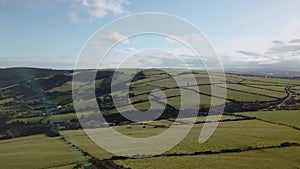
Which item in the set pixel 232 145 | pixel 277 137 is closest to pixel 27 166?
pixel 232 145

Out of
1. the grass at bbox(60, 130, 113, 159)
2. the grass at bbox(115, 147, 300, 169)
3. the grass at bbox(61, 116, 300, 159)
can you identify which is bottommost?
the grass at bbox(60, 130, 113, 159)

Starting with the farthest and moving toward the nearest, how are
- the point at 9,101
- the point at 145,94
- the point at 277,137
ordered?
the point at 9,101
the point at 145,94
the point at 277,137

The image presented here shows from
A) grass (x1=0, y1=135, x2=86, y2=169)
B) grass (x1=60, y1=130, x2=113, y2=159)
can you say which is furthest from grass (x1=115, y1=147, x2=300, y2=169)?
grass (x1=0, y1=135, x2=86, y2=169)

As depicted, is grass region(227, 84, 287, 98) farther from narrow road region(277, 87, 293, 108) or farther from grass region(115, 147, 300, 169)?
grass region(115, 147, 300, 169)

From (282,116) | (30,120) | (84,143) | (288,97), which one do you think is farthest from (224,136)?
(30,120)

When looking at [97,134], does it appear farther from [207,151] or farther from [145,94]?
[145,94]

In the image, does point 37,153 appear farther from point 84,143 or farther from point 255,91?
point 255,91

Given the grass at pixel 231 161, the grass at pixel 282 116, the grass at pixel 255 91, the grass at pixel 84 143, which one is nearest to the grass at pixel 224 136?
the grass at pixel 84 143
